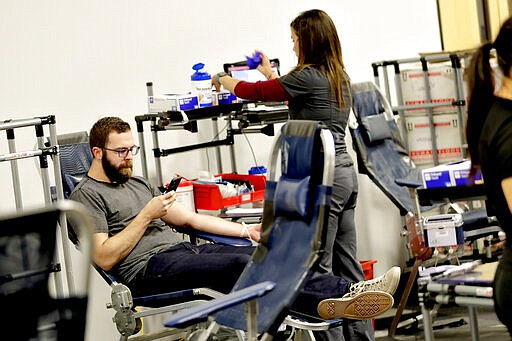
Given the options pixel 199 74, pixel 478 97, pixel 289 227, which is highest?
pixel 199 74

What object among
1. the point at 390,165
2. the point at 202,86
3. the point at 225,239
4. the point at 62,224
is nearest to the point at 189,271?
the point at 225,239

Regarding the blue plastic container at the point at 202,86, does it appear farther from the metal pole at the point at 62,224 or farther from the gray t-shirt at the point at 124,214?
the metal pole at the point at 62,224

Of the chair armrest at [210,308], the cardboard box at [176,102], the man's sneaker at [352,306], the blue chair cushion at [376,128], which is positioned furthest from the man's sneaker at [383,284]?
the blue chair cushion at [376,128]

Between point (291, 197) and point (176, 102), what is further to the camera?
point (176, 102)

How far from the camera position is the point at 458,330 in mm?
5051

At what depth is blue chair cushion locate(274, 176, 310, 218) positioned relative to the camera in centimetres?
334

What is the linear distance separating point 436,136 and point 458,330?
Answer: 1.43m

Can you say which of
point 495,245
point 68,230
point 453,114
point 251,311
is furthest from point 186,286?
point 453,114

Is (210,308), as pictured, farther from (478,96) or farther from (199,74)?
(199,74)

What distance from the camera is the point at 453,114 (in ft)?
19.6

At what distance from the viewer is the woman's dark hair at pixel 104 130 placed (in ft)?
14.0

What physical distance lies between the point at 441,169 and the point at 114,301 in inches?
57.0

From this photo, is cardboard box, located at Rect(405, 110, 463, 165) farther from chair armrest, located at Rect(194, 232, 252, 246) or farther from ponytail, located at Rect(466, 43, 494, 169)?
Result: ponytail, located at Rect(466, 43, 494, 169)

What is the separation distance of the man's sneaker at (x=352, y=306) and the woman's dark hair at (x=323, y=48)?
1010 millimetres
